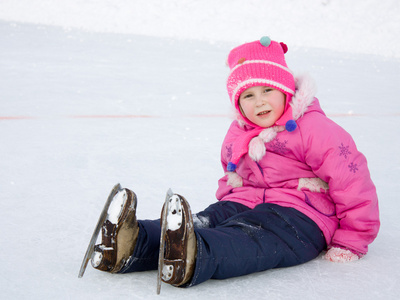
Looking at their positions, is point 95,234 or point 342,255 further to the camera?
point 342,255

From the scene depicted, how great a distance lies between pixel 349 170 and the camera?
151 centimetres

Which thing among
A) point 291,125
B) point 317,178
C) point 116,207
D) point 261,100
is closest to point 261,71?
point 261,100

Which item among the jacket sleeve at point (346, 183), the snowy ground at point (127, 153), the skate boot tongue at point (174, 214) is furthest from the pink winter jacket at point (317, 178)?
the skate boot tongue at point (174, 214)

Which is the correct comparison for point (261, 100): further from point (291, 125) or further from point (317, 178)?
point (317, 178)

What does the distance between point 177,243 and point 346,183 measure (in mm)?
531

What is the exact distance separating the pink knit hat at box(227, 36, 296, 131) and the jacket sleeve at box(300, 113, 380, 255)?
0.13 meters

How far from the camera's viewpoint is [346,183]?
59.2 inches

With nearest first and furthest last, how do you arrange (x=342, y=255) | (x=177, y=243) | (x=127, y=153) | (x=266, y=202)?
(x=177, y=243)
(x=342, y=255)
(x=266, y=202)
(x=127, y=153)

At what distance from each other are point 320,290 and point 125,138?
1.78 m

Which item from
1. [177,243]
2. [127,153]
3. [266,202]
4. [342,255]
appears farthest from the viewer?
[127,153]

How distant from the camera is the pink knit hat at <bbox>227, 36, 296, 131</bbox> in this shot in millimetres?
1670

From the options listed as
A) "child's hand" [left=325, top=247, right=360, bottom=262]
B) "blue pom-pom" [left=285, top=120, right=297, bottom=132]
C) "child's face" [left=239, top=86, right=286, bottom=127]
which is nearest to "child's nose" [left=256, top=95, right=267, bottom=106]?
"child's face" [left=239, top=86, right=286, bottom=127]

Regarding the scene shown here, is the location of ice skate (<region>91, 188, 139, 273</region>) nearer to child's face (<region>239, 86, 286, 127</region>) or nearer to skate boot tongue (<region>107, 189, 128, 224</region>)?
skate boot tongue (<region>107, 189, 128, 224</region>)

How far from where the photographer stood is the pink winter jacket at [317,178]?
1508 mm
